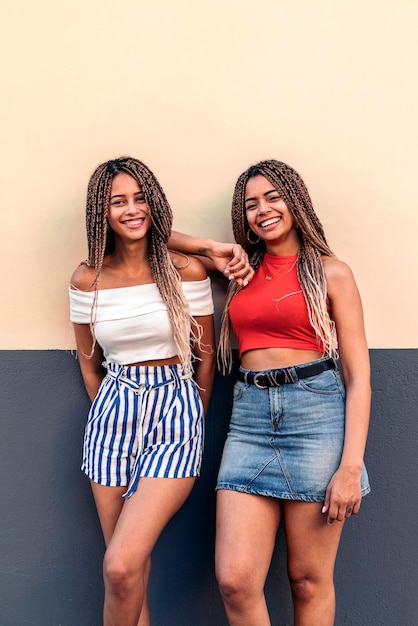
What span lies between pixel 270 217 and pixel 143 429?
3.16 ft

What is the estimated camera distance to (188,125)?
2.93m

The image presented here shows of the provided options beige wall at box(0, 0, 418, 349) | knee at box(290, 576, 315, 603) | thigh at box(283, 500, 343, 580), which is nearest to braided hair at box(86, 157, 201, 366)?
beige wall at box(0, 0, 418, 349)

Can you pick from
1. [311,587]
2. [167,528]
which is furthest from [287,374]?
[167,528]

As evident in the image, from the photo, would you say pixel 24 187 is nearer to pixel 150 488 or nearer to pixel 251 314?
pixel 251 314

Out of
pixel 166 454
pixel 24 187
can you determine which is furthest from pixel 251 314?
pixel 24 187

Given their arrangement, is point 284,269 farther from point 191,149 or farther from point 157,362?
point 191,149

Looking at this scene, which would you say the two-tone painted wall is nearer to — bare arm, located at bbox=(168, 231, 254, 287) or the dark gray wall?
the dark gray wall

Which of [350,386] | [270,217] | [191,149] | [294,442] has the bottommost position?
[294,442]

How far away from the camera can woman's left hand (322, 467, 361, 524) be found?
7.46 ft

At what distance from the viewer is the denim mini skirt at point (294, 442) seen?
234cm

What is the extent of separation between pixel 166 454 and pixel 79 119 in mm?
1549

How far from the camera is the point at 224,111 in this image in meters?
2.92

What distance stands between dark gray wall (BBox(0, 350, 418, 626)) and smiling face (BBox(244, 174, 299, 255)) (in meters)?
0.68

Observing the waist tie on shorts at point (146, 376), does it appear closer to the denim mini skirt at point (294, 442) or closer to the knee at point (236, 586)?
the denim mini skirt at point (294, 442)
